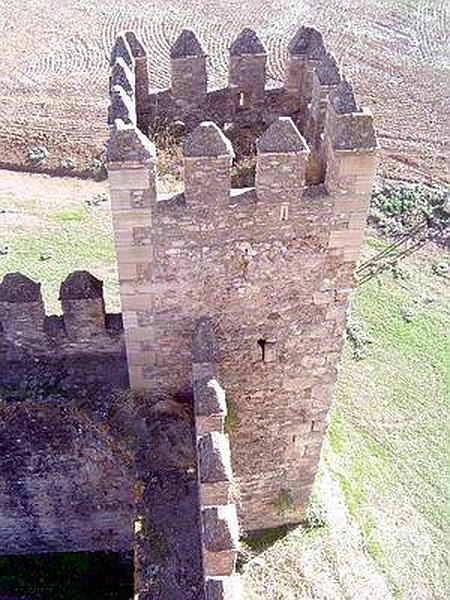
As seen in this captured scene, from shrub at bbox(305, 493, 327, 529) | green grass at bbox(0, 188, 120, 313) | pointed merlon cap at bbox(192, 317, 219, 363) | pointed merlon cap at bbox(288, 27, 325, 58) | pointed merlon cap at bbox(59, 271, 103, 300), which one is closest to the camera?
pointed merlon cap at bbox(192, 317, 219, 363)

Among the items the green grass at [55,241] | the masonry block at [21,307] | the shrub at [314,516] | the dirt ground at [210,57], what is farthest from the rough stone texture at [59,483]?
the dirt ground at [210,57]

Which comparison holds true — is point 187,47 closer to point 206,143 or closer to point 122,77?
point 122,77

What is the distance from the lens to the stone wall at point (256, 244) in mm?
9984

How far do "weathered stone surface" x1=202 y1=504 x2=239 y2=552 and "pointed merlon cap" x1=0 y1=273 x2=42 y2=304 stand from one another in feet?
16.0

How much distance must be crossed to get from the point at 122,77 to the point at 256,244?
10.4 feet

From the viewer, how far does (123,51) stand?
1197 cm

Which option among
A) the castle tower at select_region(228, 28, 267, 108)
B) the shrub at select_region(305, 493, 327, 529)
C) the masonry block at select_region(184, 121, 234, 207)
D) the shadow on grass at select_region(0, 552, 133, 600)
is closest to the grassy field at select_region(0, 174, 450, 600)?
the shrub at select_region(305, 493, 327, 529)

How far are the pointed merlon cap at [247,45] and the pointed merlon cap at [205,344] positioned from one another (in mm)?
4258

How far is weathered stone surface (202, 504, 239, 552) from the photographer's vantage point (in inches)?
410

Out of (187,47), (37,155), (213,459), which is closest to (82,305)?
(213,459)

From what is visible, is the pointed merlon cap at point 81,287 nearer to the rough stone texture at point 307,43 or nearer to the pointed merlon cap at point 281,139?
the pointed merlon cap at point 281,139

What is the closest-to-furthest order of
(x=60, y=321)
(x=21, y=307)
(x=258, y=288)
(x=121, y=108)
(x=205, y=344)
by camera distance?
1. (x=121, y=108)
2. (x=258, y=288)
3. (x=205, y=344)
4. (x=21, y=307)
5. (x=60, y=321)

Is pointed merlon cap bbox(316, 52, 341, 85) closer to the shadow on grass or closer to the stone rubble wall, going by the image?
the stone rubble wall

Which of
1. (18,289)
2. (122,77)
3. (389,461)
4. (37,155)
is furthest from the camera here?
(37,155)
